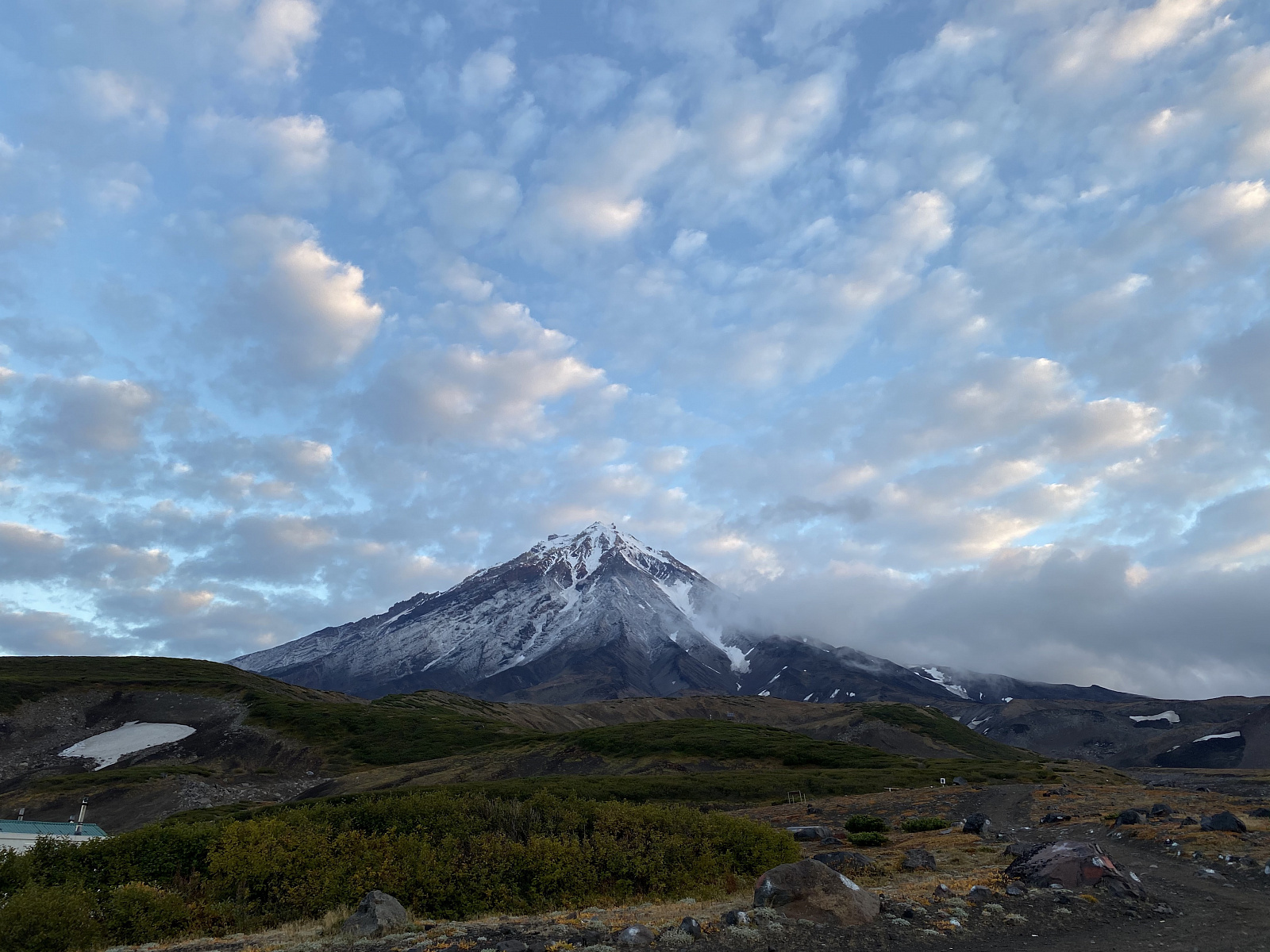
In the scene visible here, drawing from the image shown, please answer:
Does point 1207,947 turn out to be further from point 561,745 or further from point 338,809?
point 561,745

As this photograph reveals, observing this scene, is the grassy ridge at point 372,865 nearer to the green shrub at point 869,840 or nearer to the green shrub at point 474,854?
the green shrub at point 474,854

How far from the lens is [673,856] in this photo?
22938 mm

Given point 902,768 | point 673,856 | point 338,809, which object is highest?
point 338,809

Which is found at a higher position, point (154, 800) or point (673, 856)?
point (673, 856)

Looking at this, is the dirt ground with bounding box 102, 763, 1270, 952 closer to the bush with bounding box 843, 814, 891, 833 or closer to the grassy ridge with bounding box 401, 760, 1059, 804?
the bush with bounding box 843, 814, 891, 833

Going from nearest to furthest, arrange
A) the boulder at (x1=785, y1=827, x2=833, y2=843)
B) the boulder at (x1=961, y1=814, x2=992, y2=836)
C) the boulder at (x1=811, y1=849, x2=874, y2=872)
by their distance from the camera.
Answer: the boulder at (x1=811, y1=849, x2=874, y2=872) → the boulder at (x1=961, y1=814, x2=992, y2=836) → the boulder at (x1=785, y1=827, x2=833, y2=843)

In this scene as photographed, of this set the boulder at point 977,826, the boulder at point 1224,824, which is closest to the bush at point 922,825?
the boulder at point 977,826

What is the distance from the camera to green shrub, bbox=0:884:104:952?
51.6ft

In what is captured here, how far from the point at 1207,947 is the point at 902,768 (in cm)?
9206

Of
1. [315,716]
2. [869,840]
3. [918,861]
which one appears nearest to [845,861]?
[918,861]

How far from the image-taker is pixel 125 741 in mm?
126250

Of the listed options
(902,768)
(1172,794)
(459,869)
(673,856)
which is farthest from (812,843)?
(902,768)

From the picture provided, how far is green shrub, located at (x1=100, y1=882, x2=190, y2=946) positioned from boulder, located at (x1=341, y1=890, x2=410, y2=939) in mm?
5504

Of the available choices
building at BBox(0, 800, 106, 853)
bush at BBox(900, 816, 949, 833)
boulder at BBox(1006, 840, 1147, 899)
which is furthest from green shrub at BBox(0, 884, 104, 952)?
bush at BBox(900, 816, 949, 833)
